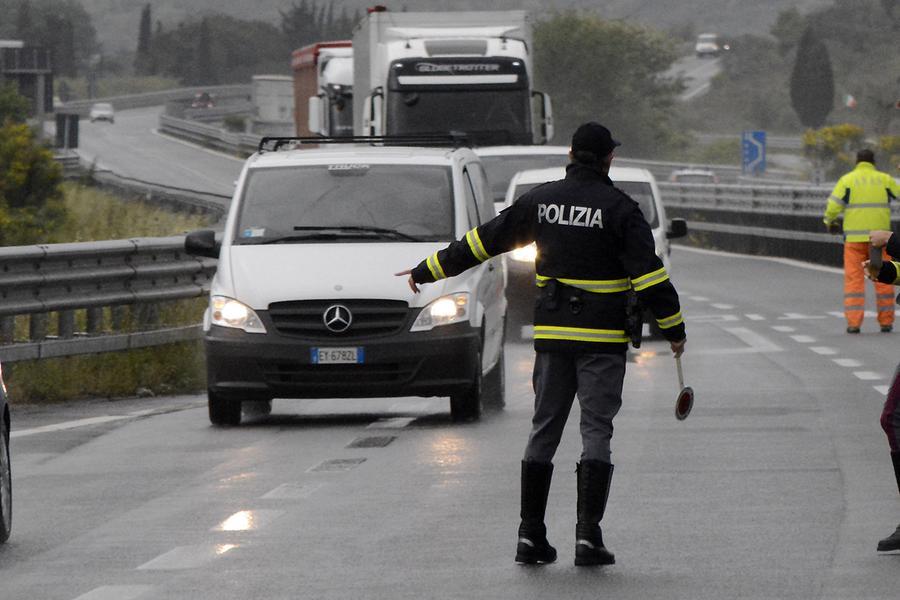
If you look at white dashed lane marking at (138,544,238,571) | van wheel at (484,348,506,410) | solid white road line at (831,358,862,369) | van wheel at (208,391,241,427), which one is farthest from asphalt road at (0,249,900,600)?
solid white road line at (831,358,862,369)

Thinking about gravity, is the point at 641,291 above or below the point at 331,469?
above

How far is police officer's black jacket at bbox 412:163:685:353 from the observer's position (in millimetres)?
8547

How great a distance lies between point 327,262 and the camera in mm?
14344

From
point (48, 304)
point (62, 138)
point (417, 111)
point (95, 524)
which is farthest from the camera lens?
point (62, 138)

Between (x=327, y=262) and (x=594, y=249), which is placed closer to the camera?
(x=594, y=249)

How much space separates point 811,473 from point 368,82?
2189cm

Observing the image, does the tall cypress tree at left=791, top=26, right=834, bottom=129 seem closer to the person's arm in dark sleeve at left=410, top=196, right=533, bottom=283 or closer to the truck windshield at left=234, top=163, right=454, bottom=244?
the truck windshield at left=234, top=163, right=454, bottom=244

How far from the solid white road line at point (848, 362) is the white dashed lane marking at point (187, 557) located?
10504 millimetres

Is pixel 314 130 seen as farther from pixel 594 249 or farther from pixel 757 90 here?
pixel 757 90

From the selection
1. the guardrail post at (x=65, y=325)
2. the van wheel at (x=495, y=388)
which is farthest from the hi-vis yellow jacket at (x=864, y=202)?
the guardrail post at (x=65, y=325)

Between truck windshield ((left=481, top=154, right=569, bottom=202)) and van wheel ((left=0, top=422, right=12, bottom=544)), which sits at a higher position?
truck windshield ((left=481, top=154, right=569, bottom=202))

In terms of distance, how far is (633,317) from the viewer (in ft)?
28.3

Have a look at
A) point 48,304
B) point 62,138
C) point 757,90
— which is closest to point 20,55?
point 62,138

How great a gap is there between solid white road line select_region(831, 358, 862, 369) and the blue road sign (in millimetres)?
38016
